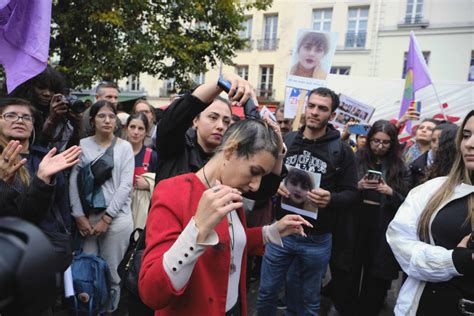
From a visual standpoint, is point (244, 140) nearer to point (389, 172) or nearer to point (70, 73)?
point (389, 172)

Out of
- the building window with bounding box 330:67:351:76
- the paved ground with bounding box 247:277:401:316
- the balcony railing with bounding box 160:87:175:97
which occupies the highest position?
the building window with bounding box 330:67:351:76

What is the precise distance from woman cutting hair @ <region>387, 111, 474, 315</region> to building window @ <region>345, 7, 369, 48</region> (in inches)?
744

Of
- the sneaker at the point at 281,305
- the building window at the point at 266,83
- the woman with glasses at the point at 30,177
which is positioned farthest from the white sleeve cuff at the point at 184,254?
the building window at the point at 266,83

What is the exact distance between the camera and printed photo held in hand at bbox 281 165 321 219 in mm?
2854

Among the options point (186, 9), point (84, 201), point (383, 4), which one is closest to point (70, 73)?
point (186, 9)

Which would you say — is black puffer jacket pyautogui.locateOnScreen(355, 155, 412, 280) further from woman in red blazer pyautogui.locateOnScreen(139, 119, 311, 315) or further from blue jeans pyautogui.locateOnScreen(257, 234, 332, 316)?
woman in red blazer pyautogui.locateOnScreen(139, 119, 311, 315)

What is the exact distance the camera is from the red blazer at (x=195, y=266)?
1220 millimetres

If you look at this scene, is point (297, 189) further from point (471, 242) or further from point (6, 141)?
point (6, 141)

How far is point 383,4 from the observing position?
60.8 ft

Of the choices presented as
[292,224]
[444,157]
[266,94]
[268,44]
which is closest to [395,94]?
[444,157]

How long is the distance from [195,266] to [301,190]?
65.1 inches

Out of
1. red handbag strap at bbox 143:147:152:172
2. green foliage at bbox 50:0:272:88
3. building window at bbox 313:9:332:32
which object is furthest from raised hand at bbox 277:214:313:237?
building window at bbox 313:9:332:32

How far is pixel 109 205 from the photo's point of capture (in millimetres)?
3307

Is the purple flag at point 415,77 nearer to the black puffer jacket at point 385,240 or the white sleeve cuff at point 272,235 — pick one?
the black puffer jacket at point 385,240
